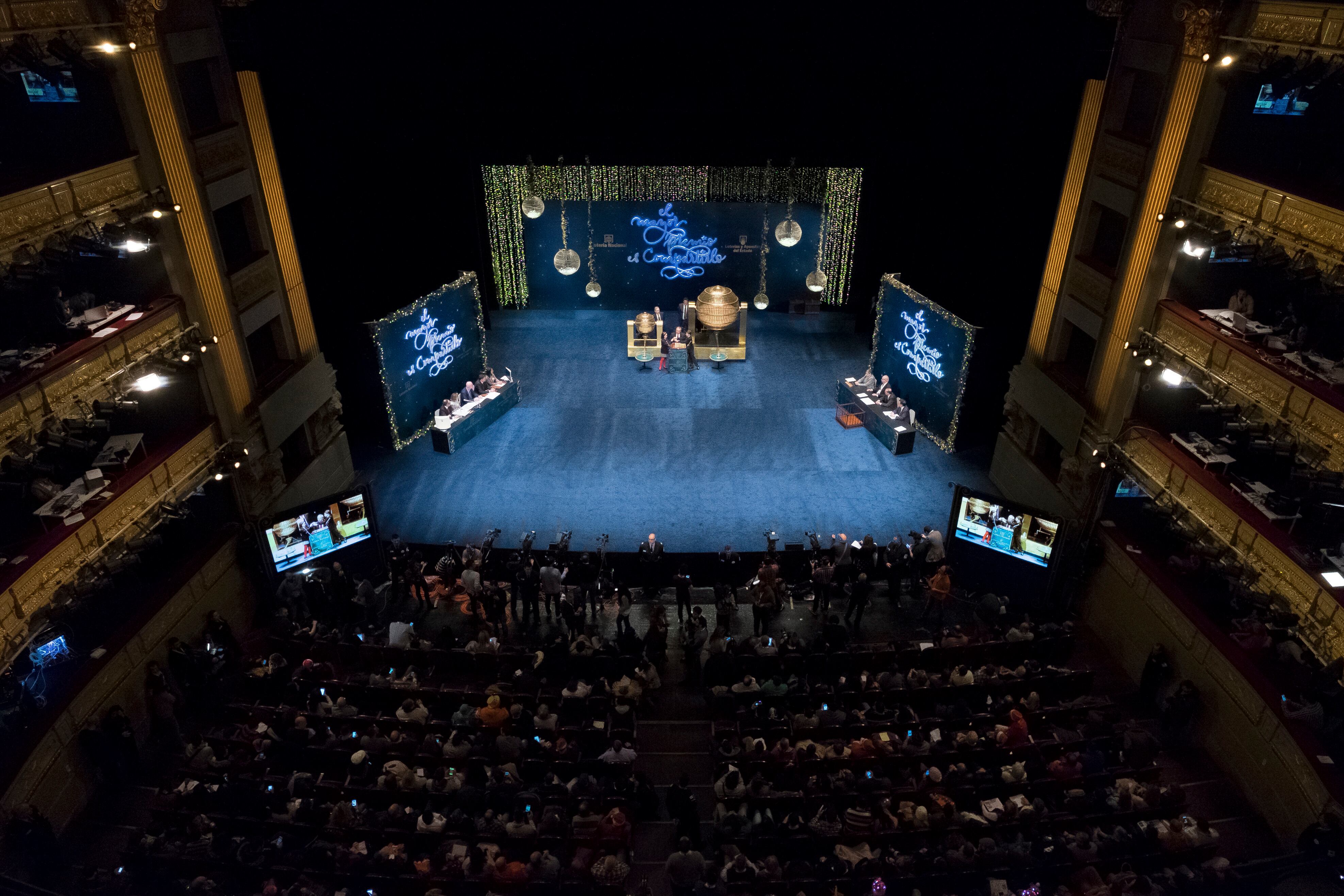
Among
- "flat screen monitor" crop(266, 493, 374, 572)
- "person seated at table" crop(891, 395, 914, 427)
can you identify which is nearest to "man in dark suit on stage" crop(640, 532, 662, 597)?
"flat screen monitor" crop(266, 493, 374, 572)

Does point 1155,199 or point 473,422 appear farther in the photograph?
point 473,422

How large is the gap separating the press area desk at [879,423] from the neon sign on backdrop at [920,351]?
1156 mm

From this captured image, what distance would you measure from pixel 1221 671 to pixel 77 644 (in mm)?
15718

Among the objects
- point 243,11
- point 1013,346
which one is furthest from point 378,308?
point 1013,346

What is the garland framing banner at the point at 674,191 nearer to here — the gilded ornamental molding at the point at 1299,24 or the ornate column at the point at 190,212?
the ornate column at the point at 190,212

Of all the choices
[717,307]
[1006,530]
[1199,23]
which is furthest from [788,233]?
[1199,23]

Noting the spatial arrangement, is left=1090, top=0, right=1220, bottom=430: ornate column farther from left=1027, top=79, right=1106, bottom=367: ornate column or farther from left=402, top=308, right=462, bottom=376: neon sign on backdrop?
left=402, top=308, right=462, bottom=376: neon sign on backdrop

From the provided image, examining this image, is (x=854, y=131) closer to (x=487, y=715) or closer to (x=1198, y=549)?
(x=1198, y=549)

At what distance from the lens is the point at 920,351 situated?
18969 mm

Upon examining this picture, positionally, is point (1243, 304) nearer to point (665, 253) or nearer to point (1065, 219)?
point (1065, 219)

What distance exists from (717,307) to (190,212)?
1211 centimetres

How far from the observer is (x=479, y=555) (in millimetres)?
14625

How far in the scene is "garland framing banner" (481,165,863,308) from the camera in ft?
72.4

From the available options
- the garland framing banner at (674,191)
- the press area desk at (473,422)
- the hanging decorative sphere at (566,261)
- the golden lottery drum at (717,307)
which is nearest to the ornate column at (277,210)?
the press area desk at (473,422)
